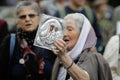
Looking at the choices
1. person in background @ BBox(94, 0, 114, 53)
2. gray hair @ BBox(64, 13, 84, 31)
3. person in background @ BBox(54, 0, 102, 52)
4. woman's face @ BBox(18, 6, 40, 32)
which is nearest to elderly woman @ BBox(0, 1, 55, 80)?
woman's face @ BBox(18, 6, 40, 32)

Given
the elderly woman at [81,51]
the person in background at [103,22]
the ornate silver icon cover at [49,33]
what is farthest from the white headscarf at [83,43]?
the person in background at [103,22]

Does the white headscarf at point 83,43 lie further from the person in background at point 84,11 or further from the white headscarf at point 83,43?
the person in background at point 84,11

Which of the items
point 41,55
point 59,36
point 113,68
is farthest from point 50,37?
point 113,68

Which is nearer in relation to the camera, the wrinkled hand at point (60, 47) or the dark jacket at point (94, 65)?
the wrinkled hand at point (60, 47)

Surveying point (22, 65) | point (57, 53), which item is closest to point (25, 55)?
point (22, 65)

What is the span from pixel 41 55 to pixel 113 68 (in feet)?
3.28

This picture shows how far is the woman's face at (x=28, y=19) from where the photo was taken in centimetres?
718

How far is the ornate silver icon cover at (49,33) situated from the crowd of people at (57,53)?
0.13 meters

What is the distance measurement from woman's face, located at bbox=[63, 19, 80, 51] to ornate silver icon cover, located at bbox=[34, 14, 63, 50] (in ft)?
0.61

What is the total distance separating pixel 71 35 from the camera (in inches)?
251

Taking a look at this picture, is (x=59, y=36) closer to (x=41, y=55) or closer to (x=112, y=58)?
(x=41, y=55)

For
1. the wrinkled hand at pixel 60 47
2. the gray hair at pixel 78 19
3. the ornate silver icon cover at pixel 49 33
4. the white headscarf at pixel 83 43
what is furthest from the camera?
the gray hair at pixel 78 19

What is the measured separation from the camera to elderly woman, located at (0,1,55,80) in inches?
279

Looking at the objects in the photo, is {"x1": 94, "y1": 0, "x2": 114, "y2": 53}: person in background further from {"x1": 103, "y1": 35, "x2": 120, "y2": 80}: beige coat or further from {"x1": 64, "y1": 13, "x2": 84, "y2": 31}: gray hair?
{"x1": 64, "y1": 13, "x2": 84, "y2": 31}: gray hair
